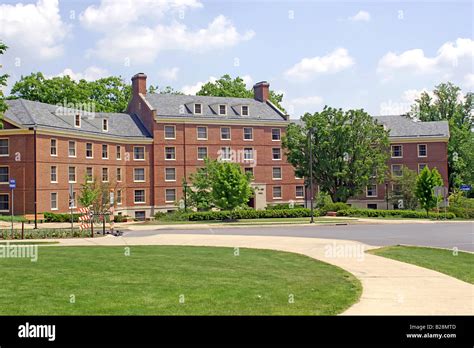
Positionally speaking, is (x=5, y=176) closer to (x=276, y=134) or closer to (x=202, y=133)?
(x=202, y=133)

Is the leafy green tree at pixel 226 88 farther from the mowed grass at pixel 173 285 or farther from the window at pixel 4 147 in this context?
the mowed grass at pixel 173 285

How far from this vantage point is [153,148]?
5647 cm

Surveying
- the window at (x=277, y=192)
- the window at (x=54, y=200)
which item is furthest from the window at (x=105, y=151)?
the window at (x=277, y=192)

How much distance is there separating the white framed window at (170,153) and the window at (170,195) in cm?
337

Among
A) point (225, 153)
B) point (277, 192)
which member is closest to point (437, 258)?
point (225, 153)

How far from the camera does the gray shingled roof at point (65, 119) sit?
4556 cm

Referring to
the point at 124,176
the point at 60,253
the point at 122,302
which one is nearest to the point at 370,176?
the point at 124,176

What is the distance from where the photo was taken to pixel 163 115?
56250mm

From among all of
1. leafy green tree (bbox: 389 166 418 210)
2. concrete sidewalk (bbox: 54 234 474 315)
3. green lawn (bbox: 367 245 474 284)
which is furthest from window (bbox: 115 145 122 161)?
green lawn (bbox: 367 245 474 284)

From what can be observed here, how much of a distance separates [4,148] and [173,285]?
3811 cm

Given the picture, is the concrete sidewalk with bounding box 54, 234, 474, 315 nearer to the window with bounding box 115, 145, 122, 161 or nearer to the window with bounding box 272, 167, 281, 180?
the window with bounding box 115, 145, 122, 161
